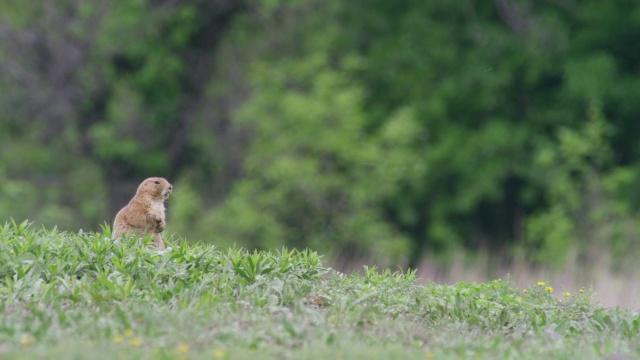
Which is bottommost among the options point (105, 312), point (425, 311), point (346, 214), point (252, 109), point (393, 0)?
point (105, 312)

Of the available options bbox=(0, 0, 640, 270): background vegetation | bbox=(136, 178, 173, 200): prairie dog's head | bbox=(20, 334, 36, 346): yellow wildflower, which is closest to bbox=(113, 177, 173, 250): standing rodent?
bbox=(136, 178, 173, 200): prairie dog's head

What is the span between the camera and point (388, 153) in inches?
968

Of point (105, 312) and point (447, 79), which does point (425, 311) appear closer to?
point (105, 312)

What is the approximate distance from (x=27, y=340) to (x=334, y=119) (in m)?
17.9

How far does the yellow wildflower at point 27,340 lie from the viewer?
7.12 metres

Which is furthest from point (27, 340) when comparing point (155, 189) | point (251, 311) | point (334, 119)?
point (334, 119)

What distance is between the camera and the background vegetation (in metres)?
24.1

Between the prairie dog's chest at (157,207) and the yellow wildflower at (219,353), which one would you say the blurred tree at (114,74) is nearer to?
the prairie dog's chest at (157,207)

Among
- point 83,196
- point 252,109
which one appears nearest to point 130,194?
point 83,196

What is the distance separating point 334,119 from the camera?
24.8 m

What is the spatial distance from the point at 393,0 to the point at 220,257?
18.6 m

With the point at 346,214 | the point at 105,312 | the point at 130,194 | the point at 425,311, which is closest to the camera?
the point at 105,312

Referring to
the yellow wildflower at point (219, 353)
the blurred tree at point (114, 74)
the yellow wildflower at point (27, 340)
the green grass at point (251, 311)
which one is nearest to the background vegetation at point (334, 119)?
the blurred tree at point (114, 74)

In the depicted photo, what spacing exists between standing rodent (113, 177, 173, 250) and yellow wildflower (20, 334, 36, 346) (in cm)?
254
